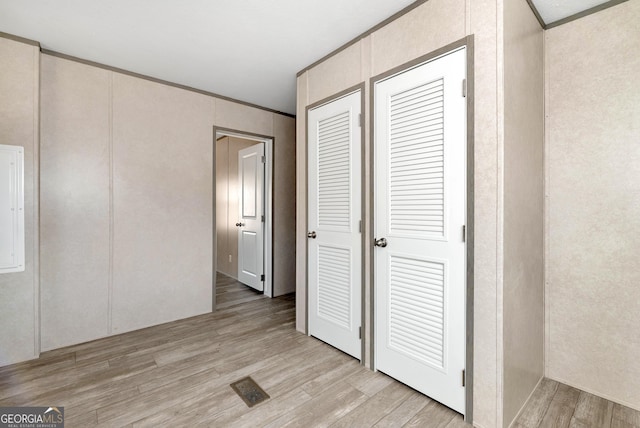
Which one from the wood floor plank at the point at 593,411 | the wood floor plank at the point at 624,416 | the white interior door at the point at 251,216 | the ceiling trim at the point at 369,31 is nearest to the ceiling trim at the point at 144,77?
the white interior door at the point at 251,216

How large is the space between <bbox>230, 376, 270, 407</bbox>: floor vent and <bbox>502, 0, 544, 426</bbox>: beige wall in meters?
1.45

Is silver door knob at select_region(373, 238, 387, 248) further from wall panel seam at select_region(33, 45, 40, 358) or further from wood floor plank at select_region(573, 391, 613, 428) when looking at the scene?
wall panel seam at select_region(33, 45, 40, 358)

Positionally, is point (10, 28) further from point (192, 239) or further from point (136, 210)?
point (192, 239)

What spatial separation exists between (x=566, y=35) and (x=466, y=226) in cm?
162

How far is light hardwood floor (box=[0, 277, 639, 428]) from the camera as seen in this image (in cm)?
172

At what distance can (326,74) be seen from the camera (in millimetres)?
2600

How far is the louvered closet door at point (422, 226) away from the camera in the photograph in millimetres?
1715

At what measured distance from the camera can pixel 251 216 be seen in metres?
4.40

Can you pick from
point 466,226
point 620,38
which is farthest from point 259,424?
point 620,38

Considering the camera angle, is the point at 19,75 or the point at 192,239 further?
the point at 192,239

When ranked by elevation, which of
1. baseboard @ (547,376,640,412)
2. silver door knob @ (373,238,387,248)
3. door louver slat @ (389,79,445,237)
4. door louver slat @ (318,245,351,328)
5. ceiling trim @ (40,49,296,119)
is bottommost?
baseboard @ (547,376,640,412)

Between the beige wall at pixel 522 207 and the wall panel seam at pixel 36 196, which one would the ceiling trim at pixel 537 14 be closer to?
the beige wall at pixel 522 207

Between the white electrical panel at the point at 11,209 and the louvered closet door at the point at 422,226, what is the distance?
282 centimetres

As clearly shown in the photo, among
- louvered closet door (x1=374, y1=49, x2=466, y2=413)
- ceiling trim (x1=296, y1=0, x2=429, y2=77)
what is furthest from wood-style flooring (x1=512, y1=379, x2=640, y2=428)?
ceiling trim (x1=296, y1=0, x2=429, y2=77)
